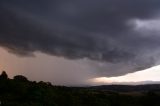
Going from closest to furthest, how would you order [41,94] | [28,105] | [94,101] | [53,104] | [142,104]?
[28,105]
[53,104]
[41,94]
[94,101]
[142,104]

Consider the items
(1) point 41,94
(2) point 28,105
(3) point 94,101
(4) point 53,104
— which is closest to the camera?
(2) point 28,105

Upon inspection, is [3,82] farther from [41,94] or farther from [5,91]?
[41,94]

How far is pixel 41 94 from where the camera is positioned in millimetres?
124750

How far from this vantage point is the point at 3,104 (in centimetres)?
10594

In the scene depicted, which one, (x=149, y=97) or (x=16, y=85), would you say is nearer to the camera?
(x=16, y=85)

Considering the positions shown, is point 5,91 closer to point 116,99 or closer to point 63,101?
point 63,101

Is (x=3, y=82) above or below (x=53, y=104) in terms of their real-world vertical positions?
above

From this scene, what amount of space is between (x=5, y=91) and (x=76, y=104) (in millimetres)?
32693

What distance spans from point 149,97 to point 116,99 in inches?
594

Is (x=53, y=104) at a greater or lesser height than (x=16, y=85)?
lesser

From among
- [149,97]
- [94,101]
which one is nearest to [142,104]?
[149,97]

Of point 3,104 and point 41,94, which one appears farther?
point 41,94

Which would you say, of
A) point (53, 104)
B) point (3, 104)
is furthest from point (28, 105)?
point (53, 104)

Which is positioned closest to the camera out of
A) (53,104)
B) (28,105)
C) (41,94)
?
(28,105)
